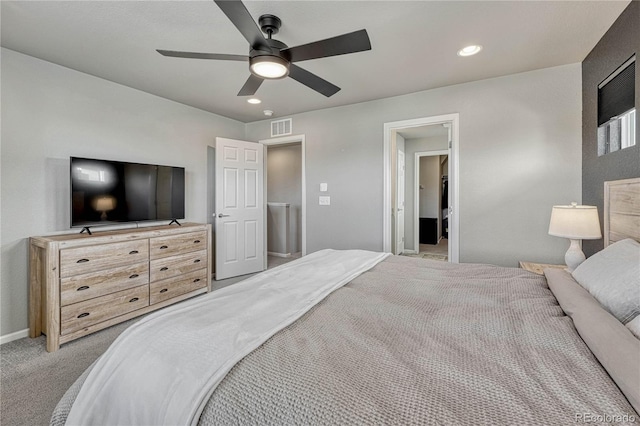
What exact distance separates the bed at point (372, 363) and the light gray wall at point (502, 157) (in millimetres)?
1653

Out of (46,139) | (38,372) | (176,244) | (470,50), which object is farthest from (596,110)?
(46,139)

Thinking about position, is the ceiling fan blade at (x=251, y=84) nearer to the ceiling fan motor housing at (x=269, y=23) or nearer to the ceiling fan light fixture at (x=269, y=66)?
the ceiling fan light fixture at (x=269, y=66)

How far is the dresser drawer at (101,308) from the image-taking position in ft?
7.54

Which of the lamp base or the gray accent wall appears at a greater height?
the gray accent wall

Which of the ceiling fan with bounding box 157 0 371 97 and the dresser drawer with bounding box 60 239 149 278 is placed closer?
the ceiling fan with bounding box 157 0 371 97

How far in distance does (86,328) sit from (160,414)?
231cm

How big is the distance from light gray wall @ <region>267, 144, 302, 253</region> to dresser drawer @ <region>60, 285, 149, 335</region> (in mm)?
3293

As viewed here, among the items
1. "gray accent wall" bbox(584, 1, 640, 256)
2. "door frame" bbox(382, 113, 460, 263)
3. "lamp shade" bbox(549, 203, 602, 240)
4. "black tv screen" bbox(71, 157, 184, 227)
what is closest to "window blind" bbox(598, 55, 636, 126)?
"gray accent wall" bbox(584, 1, 640, 256)

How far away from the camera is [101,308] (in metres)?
2.50

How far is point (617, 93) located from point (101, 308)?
457cm

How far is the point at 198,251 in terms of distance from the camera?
3385 mm

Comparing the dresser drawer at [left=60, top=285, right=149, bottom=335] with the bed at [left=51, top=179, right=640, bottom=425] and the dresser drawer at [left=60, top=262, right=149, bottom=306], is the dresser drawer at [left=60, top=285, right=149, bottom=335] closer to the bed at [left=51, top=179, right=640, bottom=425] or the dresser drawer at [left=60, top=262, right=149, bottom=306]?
the dresser drawer at [left=60, top=262, right=149, bottom=306]

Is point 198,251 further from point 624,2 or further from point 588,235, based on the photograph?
point 624,2

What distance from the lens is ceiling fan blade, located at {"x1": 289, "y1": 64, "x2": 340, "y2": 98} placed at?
2.07 meters
